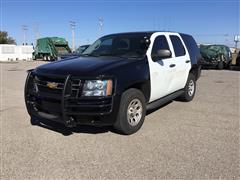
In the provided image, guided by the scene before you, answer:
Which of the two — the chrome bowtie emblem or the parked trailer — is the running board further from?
the parked trailer

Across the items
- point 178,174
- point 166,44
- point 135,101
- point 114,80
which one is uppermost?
point 166,44

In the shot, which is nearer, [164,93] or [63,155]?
[63,155]

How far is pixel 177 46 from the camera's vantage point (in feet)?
23.8

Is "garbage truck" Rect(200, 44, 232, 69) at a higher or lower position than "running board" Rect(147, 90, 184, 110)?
higher

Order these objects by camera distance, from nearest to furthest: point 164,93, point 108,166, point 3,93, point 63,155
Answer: point 108,166 → point 63,155 → point 164,93 → point 3,93

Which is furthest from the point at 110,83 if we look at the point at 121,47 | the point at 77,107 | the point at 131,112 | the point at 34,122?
the point at 34,122

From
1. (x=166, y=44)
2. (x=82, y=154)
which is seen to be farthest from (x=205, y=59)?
(x=82, y=154)

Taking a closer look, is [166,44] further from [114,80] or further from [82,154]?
[82,154]

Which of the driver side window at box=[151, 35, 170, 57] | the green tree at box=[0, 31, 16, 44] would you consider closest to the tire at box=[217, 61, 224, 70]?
the driver side window at box=[151, 35, 170, 57]

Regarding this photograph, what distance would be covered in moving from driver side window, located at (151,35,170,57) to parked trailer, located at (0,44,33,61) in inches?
1916

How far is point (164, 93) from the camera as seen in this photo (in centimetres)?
643

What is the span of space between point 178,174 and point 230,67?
62.4ft

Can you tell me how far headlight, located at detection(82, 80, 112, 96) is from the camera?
4.64 metres

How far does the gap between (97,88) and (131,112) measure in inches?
36.6
